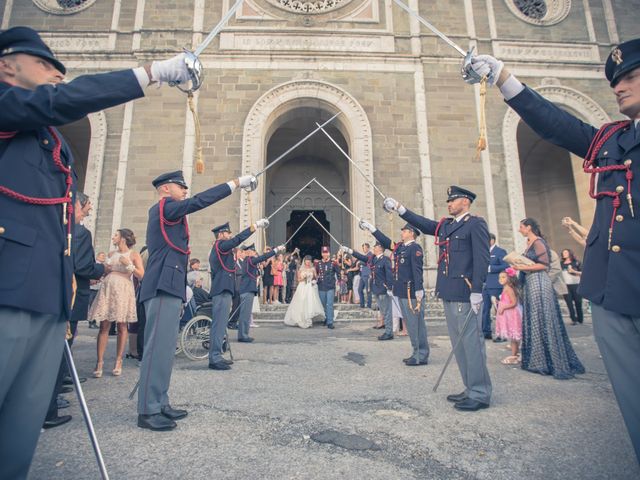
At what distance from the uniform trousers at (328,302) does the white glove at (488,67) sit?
8019 millimetres

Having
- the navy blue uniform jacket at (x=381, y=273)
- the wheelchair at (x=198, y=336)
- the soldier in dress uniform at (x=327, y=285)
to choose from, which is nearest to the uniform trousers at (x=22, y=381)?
the wheelchair at (x=198, y=336)

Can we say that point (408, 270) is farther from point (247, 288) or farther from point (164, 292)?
point (164, 292)

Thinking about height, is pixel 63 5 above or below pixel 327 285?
above

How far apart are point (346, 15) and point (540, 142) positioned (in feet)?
34.3

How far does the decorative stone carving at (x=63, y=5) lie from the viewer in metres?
12.8

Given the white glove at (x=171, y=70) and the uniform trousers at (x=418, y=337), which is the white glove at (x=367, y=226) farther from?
the white glove at (x=171, y=70)

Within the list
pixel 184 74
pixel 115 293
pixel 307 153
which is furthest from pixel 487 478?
pixel 307 153

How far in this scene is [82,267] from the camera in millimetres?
3836

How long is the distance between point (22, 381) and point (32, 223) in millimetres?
694

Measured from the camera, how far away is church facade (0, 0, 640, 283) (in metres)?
11.9

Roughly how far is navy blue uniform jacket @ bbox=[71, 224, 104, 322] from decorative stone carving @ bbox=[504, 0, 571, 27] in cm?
1619

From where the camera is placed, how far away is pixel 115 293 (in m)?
4.77

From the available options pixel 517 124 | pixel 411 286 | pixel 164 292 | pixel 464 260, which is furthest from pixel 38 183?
pixel 517 124

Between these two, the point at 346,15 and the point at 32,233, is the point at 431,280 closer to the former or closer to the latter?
the point at 346,15
